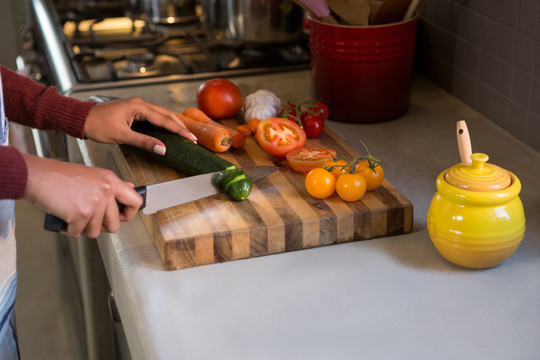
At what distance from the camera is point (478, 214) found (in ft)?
2.90

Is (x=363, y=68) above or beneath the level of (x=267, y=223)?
above

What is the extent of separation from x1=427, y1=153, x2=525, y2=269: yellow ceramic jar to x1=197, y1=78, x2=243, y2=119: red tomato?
56 cm

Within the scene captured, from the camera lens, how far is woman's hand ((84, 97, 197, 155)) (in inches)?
44.9

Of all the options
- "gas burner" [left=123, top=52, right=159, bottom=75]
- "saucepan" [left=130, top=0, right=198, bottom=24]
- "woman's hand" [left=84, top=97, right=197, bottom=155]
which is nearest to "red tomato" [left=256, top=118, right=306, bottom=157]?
"woman's hand" [left=84, top=97, right=197, bottom=155]

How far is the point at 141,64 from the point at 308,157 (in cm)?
80

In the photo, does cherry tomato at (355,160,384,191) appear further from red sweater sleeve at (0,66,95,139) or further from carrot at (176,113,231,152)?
red sweater sleeve at (0,66,95,139)

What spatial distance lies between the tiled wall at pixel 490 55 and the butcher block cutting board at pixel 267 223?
0.39 m

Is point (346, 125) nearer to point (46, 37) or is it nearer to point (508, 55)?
point (508, 55)

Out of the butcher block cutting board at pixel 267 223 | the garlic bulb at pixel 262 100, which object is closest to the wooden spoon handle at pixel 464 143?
the butcher block cutting board at pixel 267 223

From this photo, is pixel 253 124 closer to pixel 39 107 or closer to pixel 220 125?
pixel 220 125

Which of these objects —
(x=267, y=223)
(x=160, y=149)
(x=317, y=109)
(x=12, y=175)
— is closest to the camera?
(x=12, y=175)

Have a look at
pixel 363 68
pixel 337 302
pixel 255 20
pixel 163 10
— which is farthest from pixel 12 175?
pixel 163 10

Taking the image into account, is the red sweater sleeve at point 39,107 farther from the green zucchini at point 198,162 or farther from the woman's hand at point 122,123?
the green zucchini at point 198,162

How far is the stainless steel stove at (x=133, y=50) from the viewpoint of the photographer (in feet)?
5.51
